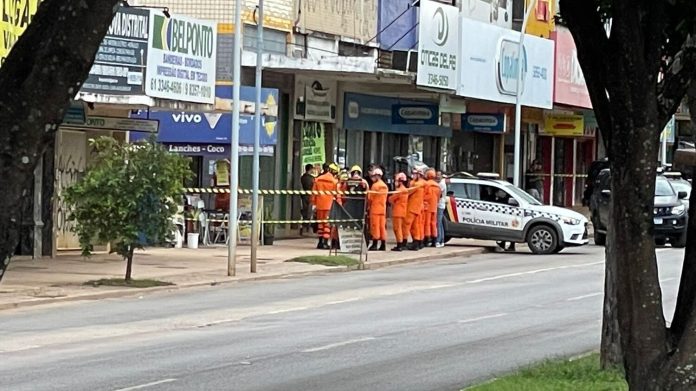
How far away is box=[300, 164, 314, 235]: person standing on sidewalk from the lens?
1312 inches

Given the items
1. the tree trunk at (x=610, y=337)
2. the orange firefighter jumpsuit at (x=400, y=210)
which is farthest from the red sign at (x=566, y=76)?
the tree trunk at (x=610, y=337)

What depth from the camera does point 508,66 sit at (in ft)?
133

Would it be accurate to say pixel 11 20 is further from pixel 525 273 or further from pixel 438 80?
pixel 438 80

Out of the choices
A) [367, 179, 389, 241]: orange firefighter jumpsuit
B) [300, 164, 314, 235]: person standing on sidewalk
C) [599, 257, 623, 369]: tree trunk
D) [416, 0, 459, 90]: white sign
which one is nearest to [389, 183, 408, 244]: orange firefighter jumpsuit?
[367, 179, 389, 241]: orange firefighter jumpsuit

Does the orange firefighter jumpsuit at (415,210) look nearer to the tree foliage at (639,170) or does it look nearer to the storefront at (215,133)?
the storefront at (215,133)

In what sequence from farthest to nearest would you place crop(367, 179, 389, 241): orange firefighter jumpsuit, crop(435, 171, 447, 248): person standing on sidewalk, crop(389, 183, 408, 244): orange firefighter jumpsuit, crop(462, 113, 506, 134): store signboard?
1. crop(462, 113, 506, 134): store signboard
2. crop(435, 171, 447, 248): person standing on sidewalk
3. crop(389, 183, 408, 244): orange firefighter jumpsuit
4. crop(367, 179, 389, 241): orange firefighter jumpsuit

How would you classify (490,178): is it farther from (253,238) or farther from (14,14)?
(14,14)

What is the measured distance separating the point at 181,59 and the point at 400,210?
7.48 meters

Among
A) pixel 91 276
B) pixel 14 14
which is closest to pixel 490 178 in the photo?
pixel 91 276

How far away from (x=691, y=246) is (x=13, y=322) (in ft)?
36.2

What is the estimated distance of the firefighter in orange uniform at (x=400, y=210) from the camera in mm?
31592

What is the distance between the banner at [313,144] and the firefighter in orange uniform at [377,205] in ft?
15.4

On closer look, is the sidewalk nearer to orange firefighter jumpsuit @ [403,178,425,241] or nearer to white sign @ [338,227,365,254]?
white sign @ [338,227,365,254]

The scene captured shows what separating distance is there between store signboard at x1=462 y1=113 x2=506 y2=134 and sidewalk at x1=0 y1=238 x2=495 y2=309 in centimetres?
1231
